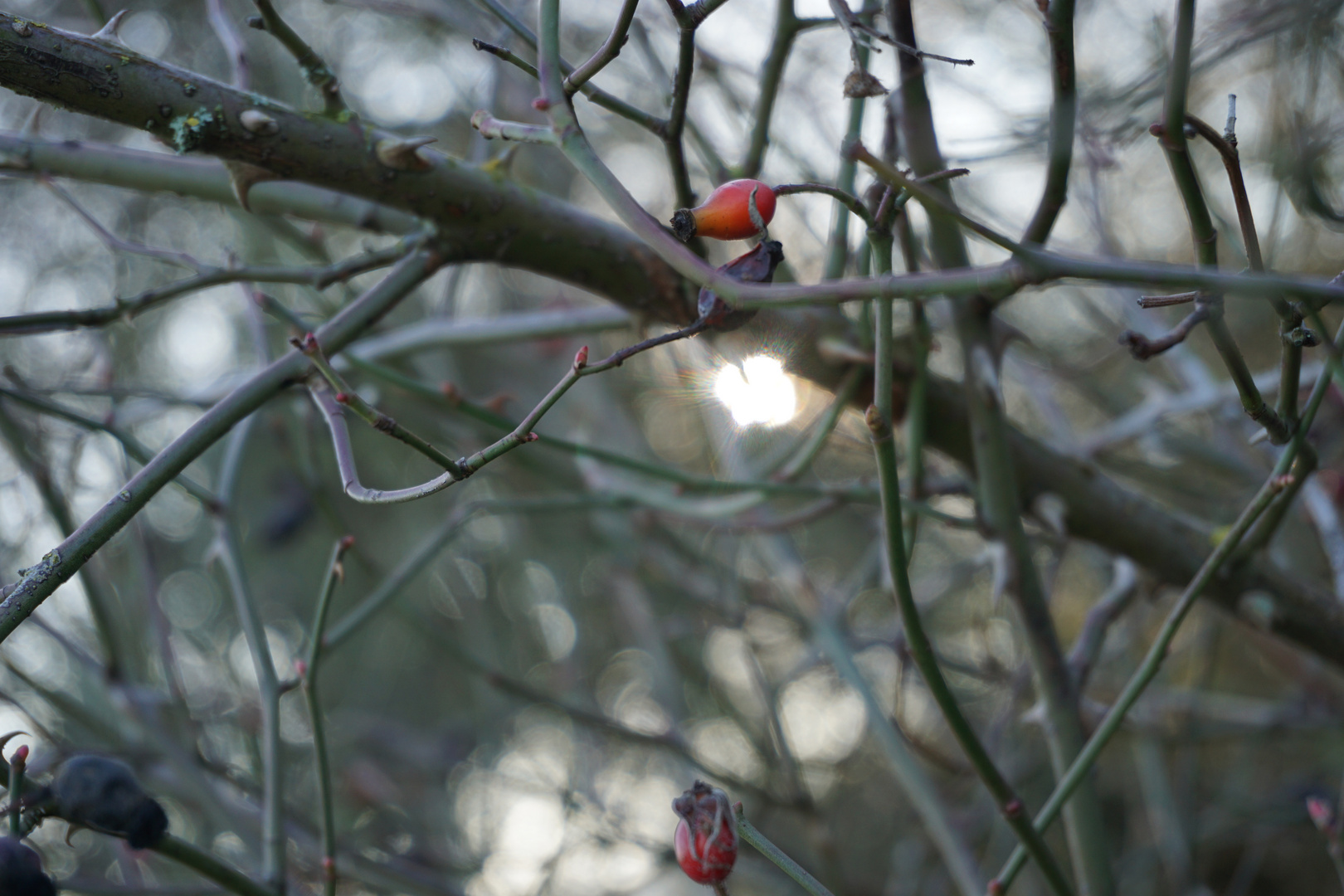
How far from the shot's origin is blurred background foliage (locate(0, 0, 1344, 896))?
1.63m

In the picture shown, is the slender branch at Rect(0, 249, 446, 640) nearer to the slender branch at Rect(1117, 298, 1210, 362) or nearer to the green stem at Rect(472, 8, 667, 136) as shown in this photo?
the green stem at Rect(472, 8, 667, 136)

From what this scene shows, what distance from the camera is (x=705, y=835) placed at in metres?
0.72

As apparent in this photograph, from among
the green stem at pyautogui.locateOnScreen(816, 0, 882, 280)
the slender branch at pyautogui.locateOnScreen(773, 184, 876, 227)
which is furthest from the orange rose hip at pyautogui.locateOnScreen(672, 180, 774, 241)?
the green stem at pyautogui.locateOnScreen(816, 0, 882, 280)

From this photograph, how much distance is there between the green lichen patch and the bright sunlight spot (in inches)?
23.2

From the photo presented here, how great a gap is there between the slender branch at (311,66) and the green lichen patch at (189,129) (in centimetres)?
11

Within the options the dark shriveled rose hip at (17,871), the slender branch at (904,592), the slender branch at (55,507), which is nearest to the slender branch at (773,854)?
the slender branch at (904,592)

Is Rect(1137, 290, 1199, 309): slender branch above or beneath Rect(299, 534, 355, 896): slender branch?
above

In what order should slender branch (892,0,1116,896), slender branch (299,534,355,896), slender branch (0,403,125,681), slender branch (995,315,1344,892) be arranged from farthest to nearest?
slender branch (0,403,125,681)
slender branch (892,0,1116,896)
slender branch (299,534,355,896)
slender branch (995,315,1344,892)

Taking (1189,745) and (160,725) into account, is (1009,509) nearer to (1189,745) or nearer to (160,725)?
(1189,745)

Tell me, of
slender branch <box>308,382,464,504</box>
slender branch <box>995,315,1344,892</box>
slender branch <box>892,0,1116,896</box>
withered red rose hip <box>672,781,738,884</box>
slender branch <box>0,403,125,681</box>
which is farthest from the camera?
slender branch <box>0,403,125,681</box>

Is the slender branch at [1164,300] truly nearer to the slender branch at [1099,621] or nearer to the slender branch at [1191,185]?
the slender branch at [1191,185]

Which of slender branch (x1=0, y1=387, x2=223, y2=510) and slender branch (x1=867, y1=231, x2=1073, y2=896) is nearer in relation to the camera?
slender branch (x1=867, y1=231, x2=1073, y2=896)

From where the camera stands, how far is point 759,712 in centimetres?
429

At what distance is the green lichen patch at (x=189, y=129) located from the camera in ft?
2.67
